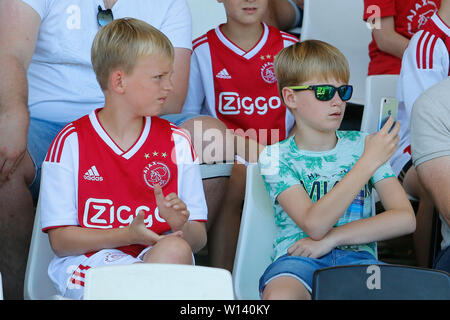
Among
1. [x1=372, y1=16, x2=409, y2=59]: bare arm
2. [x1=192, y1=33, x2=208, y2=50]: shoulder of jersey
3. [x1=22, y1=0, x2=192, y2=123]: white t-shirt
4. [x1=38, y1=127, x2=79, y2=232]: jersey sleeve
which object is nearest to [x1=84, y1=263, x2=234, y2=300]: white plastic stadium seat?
[x1=38, y1=127, x2=79, y2=232]: jersey sleeve

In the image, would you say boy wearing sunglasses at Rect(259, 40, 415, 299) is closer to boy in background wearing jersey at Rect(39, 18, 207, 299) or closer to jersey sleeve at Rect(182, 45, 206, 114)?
boy in background wearing jersey at Rect(39, 18, 207, 299)

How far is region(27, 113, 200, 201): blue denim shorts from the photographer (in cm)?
230

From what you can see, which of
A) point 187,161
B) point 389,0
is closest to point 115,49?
point 187,161

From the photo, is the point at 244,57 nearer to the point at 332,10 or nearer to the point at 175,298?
the point at 332,10

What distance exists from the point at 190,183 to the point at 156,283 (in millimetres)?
647

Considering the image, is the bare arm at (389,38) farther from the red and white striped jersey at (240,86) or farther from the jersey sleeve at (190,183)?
the jersey sleeve at (190,183)

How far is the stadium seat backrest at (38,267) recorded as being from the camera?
206 centimetres

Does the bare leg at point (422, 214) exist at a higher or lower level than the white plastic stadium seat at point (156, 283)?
lower

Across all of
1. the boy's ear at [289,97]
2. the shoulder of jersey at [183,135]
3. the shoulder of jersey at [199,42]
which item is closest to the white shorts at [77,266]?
the shoulder of jersey at [183,135]

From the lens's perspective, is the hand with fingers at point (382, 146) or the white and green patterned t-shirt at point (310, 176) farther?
the white and green patterned t-shirt at point (310, 176)

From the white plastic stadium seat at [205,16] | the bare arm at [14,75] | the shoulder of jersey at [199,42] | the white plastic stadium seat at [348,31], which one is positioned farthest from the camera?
the white plastic stadium seat at [205,16]

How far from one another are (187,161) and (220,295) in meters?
0.69
